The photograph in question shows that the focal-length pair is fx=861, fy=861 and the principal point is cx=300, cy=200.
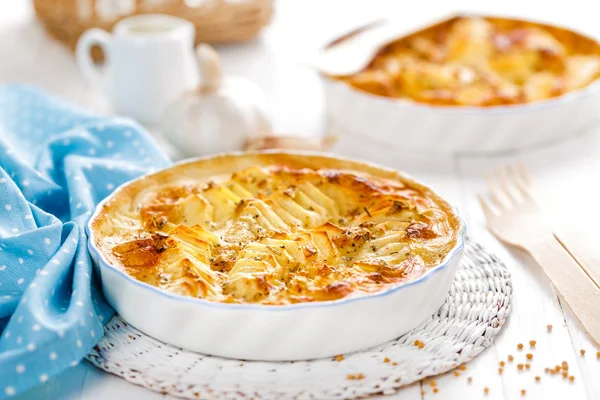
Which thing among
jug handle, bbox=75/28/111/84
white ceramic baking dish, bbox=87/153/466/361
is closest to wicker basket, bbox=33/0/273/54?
jug handle, bbox=75/28/111/84

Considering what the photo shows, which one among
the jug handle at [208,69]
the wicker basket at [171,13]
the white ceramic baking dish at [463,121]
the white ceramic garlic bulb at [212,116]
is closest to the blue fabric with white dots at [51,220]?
the white ceramic garlic bulb at [212,116]

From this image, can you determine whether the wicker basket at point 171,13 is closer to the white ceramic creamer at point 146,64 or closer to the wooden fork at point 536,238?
the white ceramic creamer at point 146,64

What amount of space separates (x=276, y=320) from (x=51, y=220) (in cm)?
75

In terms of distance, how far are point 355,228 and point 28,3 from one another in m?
3.73

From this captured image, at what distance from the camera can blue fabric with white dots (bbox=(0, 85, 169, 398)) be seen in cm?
185

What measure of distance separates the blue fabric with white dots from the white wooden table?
12cm

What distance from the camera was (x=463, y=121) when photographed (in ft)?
10.2

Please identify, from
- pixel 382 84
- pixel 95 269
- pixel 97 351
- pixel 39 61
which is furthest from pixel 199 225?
pixel 39 61

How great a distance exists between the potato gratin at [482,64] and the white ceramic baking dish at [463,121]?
0.29ft

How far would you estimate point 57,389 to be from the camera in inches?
75.7

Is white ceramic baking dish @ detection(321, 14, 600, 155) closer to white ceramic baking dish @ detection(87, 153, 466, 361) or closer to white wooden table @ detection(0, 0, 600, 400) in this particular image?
white wooden table @ detection(0, 0, 600, 400)

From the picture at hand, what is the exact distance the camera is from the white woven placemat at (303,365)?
184cm

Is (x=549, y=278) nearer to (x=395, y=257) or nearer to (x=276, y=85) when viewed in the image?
(x=395, y=257)

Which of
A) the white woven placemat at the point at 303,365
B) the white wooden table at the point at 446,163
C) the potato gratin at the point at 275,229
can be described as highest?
the potato gratin at the point at 275,229
